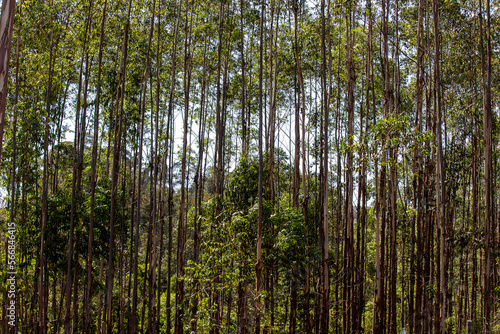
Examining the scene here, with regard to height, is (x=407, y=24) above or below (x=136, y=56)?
above

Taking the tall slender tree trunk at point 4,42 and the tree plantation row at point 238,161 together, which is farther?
the tree plantation row at point 238,161

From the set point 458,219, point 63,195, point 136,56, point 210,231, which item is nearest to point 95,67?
point 136,56

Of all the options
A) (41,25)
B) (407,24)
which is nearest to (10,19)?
(41,25)

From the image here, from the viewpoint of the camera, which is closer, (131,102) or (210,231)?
(210,231)

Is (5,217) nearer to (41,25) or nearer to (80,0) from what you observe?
(41,25)

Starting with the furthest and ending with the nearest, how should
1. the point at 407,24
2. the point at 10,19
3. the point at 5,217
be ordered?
the point at 407,24 < the point at 5,217 < the point at 10,19

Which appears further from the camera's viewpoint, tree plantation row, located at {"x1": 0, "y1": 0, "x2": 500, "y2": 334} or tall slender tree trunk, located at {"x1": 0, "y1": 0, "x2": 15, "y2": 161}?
tree plantation row, located at {"x1": 0, "y1": 0, "x2": 500, "y2": 334}

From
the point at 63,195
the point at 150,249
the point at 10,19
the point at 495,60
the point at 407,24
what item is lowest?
the point at 150,249

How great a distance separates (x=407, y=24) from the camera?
10156 millimetres

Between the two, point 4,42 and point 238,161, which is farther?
point 238,161

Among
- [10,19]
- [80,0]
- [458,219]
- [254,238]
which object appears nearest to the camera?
[10,19]

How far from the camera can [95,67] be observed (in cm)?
917

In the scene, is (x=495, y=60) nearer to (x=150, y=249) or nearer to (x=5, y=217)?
(x=150, y=249)

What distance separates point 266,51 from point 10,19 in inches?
363
